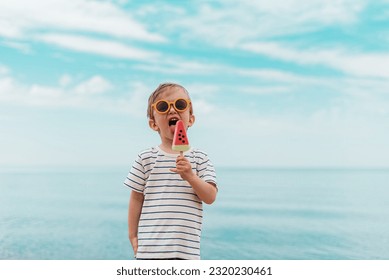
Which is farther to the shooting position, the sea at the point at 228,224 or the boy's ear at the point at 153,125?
the sea at the point at 228,224

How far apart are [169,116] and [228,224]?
49.3 ft

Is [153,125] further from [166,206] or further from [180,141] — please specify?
[166,206]

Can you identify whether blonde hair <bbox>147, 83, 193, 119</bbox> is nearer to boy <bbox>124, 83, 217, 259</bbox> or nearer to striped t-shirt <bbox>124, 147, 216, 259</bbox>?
boy <bbox>124, 83, 217, 259</bbox>

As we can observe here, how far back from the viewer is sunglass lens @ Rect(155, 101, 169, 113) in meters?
2.12

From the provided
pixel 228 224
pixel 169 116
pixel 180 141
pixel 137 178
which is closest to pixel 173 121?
pixel 169 116

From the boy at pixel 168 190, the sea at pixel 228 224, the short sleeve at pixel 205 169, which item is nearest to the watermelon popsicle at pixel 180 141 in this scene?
the boy at pixel 168 190

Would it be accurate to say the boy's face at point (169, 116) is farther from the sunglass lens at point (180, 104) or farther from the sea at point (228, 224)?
the sea at point (228, 224)

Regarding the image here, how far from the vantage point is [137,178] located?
7.01ft

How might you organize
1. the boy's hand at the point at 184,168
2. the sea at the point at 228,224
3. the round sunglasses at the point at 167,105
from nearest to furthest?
the boy's hand at the point at 184,168
the round sunglasses at the point at 167,105
the sea at the point at 228,224

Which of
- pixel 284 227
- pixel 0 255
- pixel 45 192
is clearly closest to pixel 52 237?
pixel 0 255

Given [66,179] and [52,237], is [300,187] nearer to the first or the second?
[66,179]

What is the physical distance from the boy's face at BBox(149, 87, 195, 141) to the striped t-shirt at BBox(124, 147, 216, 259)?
→ 8 cm

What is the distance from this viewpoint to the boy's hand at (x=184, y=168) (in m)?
2.00

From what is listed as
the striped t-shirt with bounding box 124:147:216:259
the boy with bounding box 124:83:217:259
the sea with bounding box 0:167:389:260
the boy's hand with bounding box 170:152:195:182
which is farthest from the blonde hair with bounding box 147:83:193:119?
the sea with bounding box 0:167:389:260
